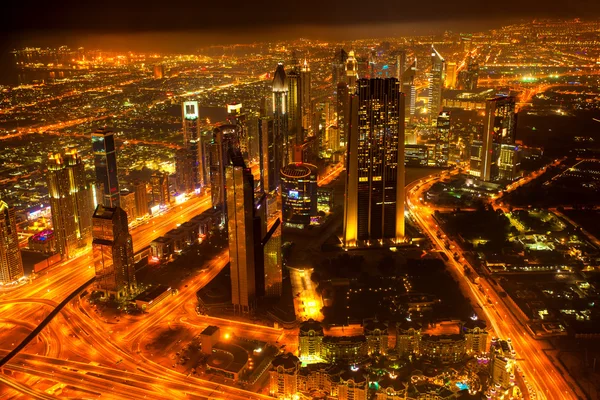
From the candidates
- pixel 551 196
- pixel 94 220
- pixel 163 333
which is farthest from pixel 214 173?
pixel 551 196

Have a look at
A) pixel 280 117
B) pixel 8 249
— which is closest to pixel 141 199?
pixel 8 249

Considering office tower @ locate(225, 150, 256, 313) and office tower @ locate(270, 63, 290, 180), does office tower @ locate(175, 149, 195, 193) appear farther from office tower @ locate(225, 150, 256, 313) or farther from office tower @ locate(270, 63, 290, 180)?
office tower @ locate(225, 150, 256, 313)

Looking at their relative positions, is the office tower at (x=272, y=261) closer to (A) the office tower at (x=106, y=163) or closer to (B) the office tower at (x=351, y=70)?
(A) the office tower at (x=106, y=163)

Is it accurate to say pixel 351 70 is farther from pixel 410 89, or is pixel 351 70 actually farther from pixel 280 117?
pixel 410 89

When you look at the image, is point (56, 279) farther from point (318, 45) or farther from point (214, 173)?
point (318, 45)

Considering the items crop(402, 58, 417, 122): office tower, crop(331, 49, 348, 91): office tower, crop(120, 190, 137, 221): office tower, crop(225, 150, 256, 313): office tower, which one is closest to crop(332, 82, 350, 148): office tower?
crop(331, 49, 348, 91): office tower

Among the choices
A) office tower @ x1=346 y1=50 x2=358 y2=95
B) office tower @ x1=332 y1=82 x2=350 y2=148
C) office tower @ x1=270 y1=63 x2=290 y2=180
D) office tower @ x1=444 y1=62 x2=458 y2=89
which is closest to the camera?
office tower @ x1=270 y1=63 x2=290 y2=180
